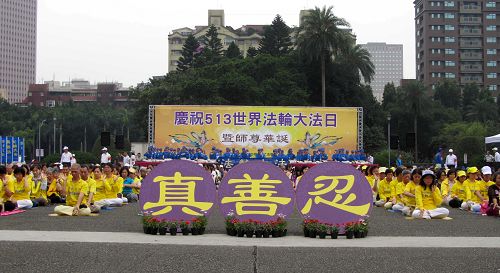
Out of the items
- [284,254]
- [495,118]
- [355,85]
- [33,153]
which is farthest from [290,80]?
[284,254]

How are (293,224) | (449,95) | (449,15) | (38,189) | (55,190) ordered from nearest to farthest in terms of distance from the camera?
1. (293,224)
2. (38,189)
3. (55,190)
4. (449,95)
5. (449,15)

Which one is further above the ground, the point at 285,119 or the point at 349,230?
the point at 285,119

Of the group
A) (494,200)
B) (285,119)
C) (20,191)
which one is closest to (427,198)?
→ (494,200)

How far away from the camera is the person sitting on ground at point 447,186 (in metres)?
17.9

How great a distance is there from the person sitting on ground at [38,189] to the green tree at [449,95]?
269 feet

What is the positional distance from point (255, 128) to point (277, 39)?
1943 inches

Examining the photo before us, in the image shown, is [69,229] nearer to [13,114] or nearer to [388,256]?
[388,256]

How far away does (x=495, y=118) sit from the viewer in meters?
82.6

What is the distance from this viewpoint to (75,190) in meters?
Answer: 13.6

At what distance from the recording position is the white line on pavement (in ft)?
29.7

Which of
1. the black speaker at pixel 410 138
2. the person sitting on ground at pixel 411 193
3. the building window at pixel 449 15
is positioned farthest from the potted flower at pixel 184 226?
the building window at pixel 449 15

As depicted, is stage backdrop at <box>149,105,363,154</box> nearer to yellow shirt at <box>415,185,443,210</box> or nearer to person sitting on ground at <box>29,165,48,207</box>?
person sitting on ground at <box>29,165,48,207</box>

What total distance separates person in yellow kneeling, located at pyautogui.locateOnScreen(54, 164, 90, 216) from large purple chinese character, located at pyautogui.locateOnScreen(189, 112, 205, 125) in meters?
20.9

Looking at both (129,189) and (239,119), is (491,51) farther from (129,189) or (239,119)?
(129,189)
